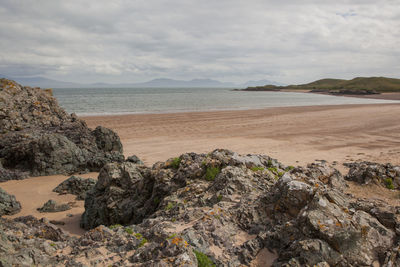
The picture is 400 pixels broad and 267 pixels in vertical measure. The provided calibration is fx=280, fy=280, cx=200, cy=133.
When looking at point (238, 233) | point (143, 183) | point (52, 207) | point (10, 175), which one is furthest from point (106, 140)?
point (238, 233)

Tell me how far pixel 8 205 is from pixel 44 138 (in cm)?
439

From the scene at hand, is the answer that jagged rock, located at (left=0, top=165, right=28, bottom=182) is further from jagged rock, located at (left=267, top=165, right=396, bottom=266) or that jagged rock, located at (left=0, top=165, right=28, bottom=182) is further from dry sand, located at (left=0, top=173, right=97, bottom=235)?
jagged rock, located at (left=267, top=165, right=396, bottom=266)

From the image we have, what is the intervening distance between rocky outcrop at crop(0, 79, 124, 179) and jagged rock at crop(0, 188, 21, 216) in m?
3.43

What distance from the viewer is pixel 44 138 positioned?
500 inches

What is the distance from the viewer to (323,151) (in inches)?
656

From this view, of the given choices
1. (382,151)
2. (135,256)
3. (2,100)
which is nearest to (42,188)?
(2,100)

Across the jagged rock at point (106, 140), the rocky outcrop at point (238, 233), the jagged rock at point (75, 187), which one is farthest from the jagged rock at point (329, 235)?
the jagged rock at point (106, 140)

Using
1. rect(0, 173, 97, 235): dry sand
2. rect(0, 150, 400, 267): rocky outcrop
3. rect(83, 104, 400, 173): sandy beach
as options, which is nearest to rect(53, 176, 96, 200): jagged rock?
rect(0, 173, 97, 235): dry sand

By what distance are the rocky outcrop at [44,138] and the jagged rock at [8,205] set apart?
11.2 ft

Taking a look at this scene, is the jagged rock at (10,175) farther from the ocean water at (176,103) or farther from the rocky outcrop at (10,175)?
the ocean water at (176,103)

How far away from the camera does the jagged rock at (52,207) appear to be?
30.7 feet

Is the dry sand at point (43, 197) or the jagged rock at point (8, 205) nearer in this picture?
the jagged rock at point (8, 205)

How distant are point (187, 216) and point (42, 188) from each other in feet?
27.0

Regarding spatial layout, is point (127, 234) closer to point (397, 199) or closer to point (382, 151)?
point (397, 199)
